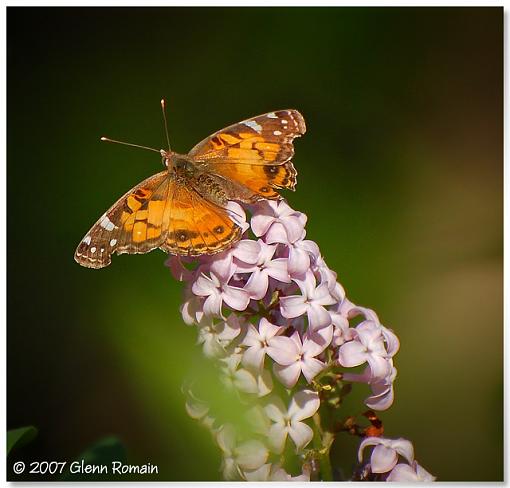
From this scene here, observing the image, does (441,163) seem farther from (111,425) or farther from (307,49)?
(111,425)

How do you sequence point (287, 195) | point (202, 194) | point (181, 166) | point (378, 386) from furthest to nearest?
1. point (287, 195)
2. point (181, 166)
3. point (202, 194)
4. point (378, 386)

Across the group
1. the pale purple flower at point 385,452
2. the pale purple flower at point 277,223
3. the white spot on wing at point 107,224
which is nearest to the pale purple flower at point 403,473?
the pale purple flower at point 385,452

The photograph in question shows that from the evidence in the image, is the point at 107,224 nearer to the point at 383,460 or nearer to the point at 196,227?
the point at 196,227

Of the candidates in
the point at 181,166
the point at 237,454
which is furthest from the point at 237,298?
the point at 181,166

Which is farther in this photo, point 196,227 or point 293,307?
point 196,227

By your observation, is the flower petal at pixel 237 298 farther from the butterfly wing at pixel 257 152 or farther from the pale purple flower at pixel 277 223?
the butterfly wing at pixel 257 152
